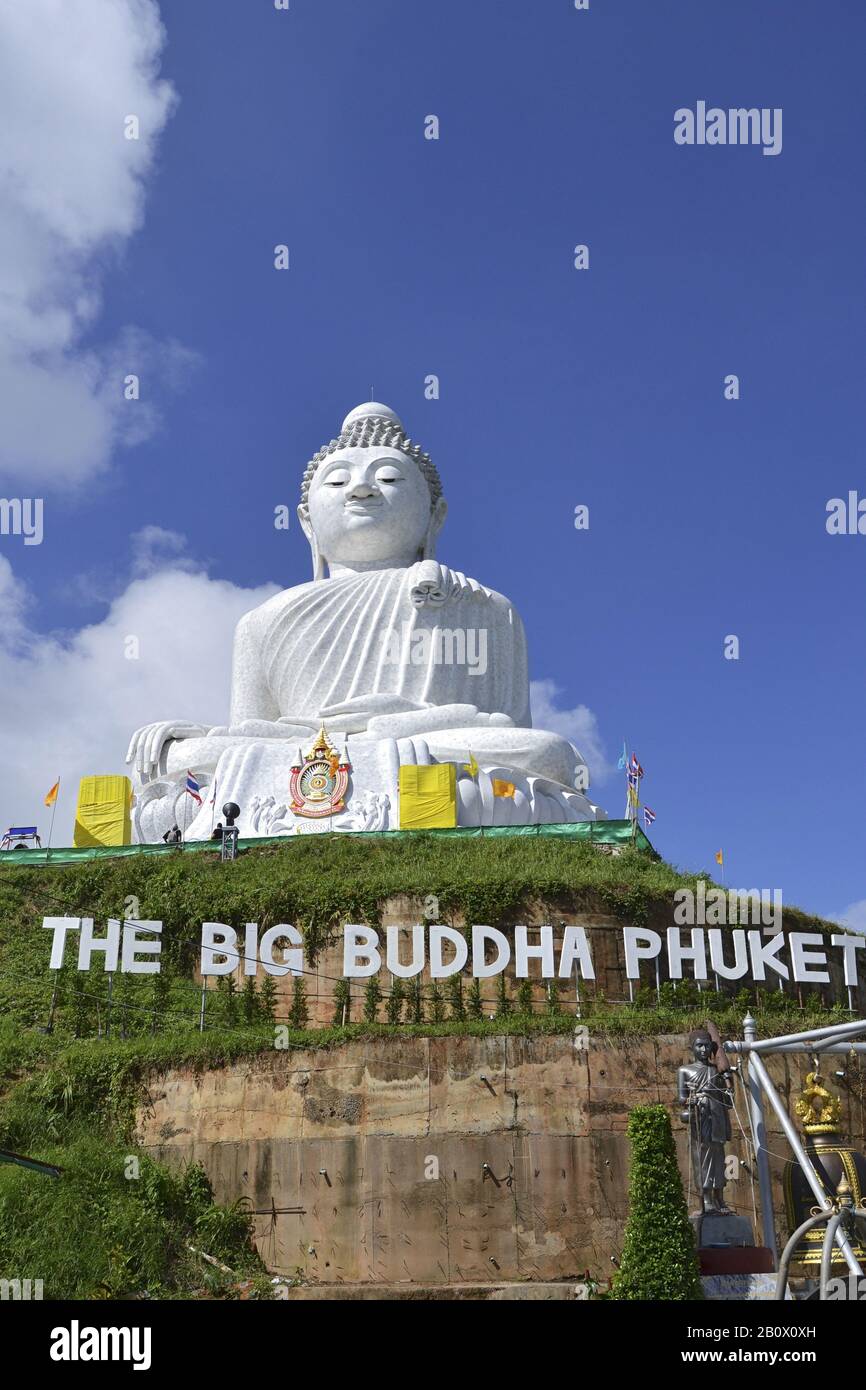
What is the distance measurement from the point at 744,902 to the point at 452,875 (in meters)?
3.96

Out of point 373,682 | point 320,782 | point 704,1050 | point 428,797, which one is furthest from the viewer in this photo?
point 373,682

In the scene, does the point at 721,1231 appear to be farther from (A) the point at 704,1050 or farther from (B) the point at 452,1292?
(B) the point at 452,1292

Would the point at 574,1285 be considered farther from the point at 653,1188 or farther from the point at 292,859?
the point at 292,859

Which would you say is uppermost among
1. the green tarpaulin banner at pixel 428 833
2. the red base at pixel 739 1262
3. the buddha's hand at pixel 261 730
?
the buddha's hand at pixel 261 730

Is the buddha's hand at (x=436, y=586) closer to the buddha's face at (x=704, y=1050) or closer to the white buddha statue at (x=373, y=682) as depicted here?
the white buddha statue at (x=373, y=682)

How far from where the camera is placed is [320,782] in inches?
916

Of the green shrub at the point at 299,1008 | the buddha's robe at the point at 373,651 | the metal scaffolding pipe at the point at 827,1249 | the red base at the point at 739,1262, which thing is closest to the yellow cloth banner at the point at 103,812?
the buddha's robe at the point at 373,651

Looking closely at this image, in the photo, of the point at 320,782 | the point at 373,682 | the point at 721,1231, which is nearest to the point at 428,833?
the point at 320,782

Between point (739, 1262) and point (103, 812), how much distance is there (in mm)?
13756

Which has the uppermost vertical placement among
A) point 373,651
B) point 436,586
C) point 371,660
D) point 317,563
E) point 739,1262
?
point 317,563

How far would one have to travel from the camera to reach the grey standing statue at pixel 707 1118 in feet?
44.7

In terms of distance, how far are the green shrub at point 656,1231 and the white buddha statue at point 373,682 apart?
1031 centimetres

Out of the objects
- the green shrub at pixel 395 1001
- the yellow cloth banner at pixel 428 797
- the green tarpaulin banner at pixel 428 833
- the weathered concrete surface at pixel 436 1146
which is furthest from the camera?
the yellow cloth banner at pixel 428 797
